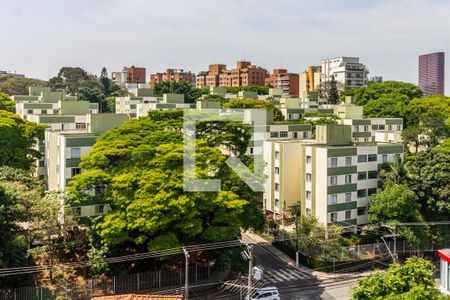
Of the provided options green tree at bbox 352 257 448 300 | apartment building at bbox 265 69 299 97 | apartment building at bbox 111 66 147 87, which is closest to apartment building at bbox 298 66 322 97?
apartment building at bbox 265 69 299 97

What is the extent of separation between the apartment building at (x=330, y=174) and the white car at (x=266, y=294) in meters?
10.4

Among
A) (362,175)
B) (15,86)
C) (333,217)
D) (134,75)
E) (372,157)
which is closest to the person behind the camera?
(333,217)

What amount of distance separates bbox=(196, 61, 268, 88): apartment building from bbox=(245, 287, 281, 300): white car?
365ft

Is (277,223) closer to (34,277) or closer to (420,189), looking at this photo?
(420,189)

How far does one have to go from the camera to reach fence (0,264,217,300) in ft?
87.7

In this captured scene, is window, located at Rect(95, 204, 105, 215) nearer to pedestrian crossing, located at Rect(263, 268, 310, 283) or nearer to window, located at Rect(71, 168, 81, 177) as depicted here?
window, located at Rect(71, 168, 81, 177)

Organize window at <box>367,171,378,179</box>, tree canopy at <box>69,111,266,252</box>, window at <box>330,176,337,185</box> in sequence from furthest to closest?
window at <box>367,171,378,179</box> → window at <box>330,176,337,185</box> → tree canopy at <box>69,111,266,252</box>

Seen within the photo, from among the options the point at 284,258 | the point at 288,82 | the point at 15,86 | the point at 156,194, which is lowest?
the point at 284,258

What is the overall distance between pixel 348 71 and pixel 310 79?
11.5 metres

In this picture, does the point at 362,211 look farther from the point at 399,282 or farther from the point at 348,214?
the point at 399,282

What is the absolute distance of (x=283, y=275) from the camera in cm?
3372

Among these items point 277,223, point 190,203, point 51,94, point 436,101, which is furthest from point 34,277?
point 436,101

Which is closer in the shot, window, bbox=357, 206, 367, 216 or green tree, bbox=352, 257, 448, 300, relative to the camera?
green tree, bbox=352, 257, 448, 300

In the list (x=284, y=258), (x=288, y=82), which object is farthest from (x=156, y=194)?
(x=288, y=82)
